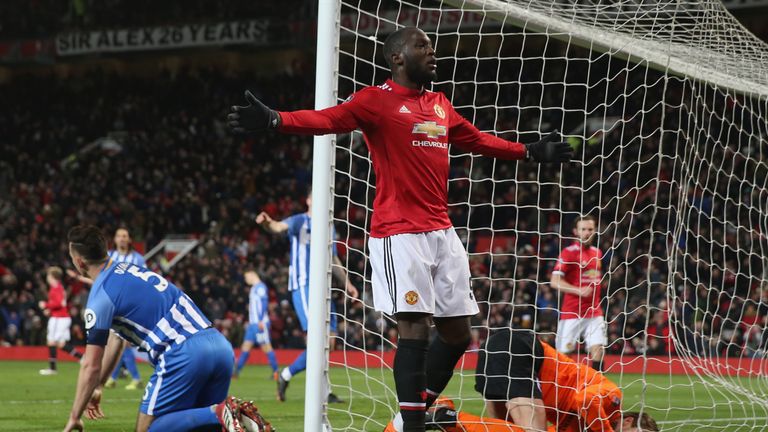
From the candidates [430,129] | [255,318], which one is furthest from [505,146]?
[255,318]

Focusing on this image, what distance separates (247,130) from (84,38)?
1058 inches

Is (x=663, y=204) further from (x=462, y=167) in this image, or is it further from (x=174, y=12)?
(x=174, y=12)

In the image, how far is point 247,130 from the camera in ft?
14.5

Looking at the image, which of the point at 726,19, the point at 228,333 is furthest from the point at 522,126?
the point at 726,19

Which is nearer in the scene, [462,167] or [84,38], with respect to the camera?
[462,167]

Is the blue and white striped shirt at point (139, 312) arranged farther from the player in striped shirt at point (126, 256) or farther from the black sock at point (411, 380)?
the player in striped shirt at point (126, 256)

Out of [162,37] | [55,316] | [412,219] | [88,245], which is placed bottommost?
[55,316]

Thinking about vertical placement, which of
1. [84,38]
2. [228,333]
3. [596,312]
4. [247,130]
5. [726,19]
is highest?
[84,38]

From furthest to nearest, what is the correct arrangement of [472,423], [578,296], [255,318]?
[255,318] < [578,296] < [472,423]

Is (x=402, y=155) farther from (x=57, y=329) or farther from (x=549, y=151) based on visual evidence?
(x=57, y=329)

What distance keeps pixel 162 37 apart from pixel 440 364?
25.0 meters

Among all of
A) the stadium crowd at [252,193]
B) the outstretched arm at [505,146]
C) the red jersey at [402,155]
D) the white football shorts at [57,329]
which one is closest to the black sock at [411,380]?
the red jersey at [402,155]

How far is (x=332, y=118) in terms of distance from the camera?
4750 mm

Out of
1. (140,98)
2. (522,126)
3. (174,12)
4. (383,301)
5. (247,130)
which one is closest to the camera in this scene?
(247,130)
